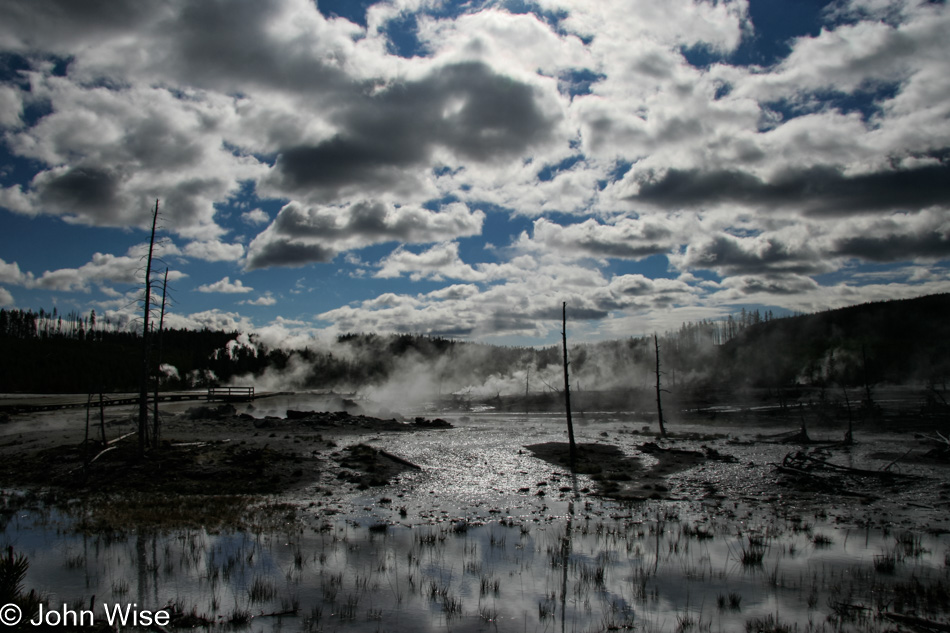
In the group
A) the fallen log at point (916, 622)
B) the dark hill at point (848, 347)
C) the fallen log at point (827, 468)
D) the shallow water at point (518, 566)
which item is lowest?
the fallen log at point (827, 468)

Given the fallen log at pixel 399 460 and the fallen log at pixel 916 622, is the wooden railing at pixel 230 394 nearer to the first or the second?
the fallen log at pixel 399 460

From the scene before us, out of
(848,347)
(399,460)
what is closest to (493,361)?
(848,347)

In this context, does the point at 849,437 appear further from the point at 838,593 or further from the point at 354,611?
the point at 354,611

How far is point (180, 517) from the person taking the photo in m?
15.7

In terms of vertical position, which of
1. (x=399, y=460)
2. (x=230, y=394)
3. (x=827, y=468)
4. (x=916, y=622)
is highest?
(x=230, y=394)

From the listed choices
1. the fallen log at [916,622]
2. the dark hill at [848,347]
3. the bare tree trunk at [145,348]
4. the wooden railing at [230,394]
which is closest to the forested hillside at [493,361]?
the dark hill at [848,347]

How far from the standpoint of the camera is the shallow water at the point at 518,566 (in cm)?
909

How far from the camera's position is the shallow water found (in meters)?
9.09

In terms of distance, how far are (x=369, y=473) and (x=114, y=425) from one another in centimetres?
2662

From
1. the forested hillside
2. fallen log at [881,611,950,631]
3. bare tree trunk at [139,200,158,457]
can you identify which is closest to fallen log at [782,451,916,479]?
fallen log at [881,611,950,631]

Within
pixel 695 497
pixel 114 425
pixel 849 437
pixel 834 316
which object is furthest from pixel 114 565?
pixel 834 316

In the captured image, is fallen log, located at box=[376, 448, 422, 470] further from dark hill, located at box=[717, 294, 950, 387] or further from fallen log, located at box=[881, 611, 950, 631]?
dark hill, located at box=[717, 294, 950, 387]

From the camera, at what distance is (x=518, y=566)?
1175 cm

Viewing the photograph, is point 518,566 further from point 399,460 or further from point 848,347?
point 848,347
